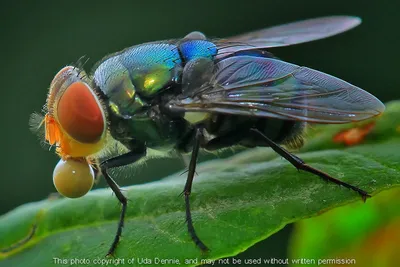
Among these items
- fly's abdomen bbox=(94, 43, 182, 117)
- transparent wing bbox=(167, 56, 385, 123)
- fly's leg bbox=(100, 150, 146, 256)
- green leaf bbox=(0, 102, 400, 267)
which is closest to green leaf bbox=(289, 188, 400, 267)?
green leaf bbox=(0, 102, 400, 267)

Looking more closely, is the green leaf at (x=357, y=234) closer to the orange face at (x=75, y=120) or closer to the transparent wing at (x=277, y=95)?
the transparent wing at (x=277, y=95)

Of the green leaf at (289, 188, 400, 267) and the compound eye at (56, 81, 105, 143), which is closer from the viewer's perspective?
the green leaf at (289, 188, 400, 267)

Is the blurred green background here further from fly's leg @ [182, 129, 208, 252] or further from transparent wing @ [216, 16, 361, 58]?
fly's leg @ [182, 129, 208, 252]

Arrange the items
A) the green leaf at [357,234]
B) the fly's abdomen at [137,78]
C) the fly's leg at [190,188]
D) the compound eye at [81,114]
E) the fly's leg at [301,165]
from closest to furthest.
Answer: the fly's leg at [190,188] < the fly's leg at [301,165] < the green leaf at [357,234] < the compound eye at [81,114] < the fly's abdomen at [137,78]

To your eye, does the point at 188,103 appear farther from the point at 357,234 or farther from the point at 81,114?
the point at 357,234

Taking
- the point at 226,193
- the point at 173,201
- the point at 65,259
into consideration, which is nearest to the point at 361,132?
the point at 226,193

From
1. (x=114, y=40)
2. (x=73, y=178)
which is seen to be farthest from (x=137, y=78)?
(x=114, y=40)

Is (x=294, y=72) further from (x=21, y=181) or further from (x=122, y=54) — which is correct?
(x=21, y=181)

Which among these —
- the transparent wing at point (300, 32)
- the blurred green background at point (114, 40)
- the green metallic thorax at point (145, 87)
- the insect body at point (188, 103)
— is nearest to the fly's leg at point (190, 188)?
the insect body at point (188, 103)
